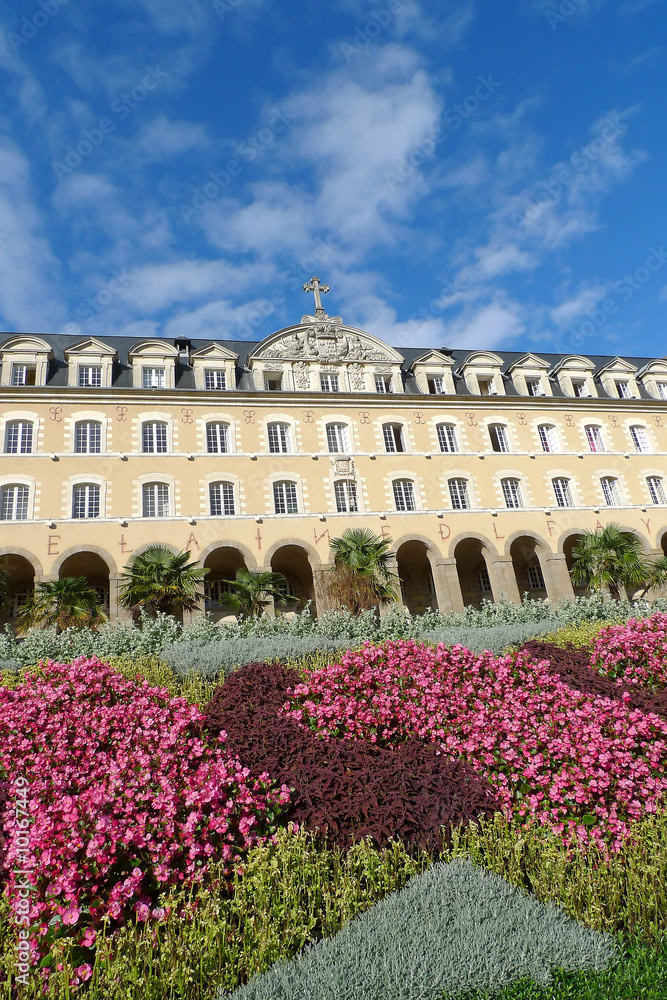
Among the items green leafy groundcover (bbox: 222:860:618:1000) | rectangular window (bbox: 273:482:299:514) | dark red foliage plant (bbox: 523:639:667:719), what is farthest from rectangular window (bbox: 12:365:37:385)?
green leafy groundcover (bbox: 222:860:618:1000)

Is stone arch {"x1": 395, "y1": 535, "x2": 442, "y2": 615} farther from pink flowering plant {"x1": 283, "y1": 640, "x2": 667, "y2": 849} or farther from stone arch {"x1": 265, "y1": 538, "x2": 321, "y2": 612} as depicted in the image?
pink flowering plant {"x1": 283, "y1": 640, "x2": 667, "y2": 849}

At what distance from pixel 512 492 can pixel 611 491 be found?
19.5ft

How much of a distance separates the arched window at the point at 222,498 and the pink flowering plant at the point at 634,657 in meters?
17.5

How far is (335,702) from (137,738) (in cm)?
257

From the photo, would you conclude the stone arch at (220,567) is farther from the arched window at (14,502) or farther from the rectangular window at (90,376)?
the rectangular window at (90,376)

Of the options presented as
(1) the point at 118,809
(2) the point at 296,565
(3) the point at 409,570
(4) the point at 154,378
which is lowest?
(1) the point at 118,809

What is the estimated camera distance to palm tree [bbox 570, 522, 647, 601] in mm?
24797

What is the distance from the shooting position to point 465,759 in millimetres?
6469

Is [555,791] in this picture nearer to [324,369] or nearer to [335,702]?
[335,702]

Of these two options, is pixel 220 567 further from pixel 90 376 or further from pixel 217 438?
pixel 90 376

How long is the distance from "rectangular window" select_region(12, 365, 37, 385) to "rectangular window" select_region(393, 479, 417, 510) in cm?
1696

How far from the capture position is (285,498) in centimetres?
2556

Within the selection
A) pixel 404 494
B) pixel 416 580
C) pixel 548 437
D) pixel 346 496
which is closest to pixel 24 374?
pixel 346 496

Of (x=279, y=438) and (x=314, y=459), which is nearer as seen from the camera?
(x=314, y=459)
